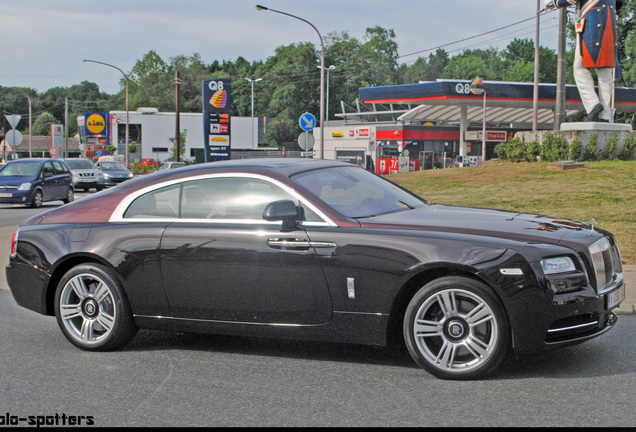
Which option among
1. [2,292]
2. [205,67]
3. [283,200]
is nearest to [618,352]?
[283,200]

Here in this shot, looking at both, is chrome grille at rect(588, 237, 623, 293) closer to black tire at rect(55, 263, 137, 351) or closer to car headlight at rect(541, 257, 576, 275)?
car headlight at rect(541, 257, 576, 275)

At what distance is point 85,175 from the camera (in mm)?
33156

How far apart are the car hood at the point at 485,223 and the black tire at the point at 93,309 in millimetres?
2038

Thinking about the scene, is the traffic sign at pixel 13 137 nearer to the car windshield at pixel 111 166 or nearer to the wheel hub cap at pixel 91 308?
the car windshield at pixel 111 166

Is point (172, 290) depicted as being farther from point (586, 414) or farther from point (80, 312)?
point (586, 414)

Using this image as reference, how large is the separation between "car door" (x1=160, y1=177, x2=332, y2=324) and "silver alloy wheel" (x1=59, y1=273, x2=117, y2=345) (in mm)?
592

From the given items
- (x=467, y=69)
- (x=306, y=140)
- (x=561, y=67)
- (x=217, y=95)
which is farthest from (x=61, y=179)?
(x=467, y=69)

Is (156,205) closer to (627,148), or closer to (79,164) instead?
(627,148)

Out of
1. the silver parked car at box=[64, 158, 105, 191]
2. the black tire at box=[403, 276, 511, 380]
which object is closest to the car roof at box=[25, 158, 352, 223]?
the black tire at box=[403, 276, 511, 380]

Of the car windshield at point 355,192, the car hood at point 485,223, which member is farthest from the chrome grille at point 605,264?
the car windshield at point 355,192

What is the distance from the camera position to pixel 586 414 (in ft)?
13.6

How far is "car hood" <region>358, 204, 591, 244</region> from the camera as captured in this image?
16.1 ft

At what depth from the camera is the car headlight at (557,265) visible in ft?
15.3

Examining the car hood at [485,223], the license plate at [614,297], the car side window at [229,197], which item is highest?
the car side window at [229,197]
